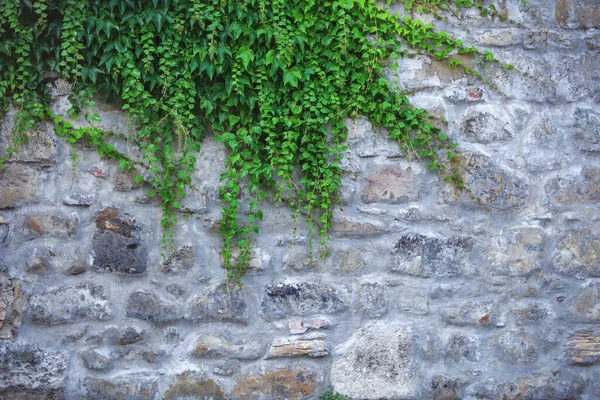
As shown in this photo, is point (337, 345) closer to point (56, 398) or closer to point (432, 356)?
point (432, 356)

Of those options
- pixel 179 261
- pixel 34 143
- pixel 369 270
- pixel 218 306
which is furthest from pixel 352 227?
pixel 34 143

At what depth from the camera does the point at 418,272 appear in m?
3.09

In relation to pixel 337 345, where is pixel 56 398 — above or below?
below

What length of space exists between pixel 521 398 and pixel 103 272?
A: 7.31 feet

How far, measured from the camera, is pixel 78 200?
2904mm

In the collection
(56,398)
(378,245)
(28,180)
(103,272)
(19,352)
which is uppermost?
(28,180)

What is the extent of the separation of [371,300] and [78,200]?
1514 mm

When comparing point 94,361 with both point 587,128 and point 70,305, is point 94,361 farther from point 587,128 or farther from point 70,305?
point 587,128

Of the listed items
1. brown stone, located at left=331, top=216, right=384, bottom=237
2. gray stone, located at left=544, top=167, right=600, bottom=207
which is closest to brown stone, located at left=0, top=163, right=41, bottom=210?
brown stone, located at left=331, top=216, right=384, bottom=237

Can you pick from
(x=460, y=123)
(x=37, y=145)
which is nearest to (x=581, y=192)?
(x=460, y=123)

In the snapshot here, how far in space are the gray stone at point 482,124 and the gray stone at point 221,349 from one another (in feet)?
5.00

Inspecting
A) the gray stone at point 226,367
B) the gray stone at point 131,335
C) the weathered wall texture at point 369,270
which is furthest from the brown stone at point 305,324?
the gray stone at point 131,335

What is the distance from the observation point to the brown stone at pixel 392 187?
306cm

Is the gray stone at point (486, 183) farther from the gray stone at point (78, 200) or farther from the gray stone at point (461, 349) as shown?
the gray stone at point (78, 200)
